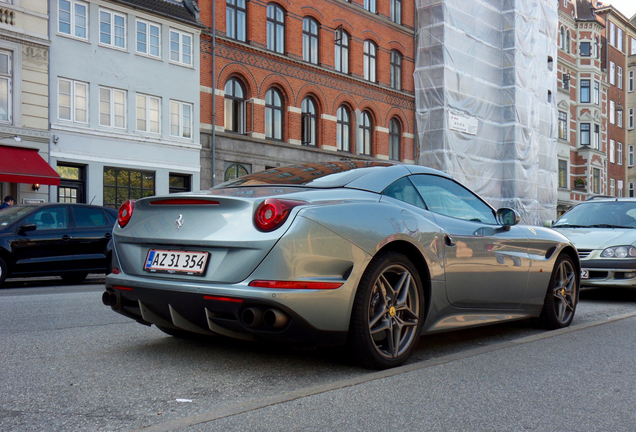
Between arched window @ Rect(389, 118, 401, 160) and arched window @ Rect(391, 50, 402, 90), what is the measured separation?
5.91 ft

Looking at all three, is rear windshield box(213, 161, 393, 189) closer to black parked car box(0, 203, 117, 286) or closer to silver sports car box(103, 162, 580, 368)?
silver sports car box(103, 162, 580, 368)

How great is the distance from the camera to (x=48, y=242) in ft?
38.8

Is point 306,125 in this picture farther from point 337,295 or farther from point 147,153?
point 337,295

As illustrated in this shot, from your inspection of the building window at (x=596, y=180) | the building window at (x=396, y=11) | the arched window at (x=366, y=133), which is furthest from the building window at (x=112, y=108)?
the building window at (x=596, y=180)

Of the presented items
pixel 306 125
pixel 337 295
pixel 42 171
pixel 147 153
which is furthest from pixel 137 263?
pixel 306 125

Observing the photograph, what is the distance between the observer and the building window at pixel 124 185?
22.1 meters

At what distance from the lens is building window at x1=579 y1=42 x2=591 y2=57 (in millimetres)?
48281

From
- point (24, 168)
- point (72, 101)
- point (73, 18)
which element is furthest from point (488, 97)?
point (24, 168)

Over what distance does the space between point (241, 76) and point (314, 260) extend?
23308 millimetres

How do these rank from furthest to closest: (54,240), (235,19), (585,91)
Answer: (585,91) → (235,19) → (54,240)

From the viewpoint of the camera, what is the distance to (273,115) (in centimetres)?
2752

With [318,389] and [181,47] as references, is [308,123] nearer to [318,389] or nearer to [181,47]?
[181,47]

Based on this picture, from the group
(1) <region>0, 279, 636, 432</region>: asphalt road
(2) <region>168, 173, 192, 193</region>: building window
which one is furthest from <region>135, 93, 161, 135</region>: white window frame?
(1) <region>0, 279, 636, 432</region>: asphalt road

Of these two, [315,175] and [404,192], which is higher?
[315,175]
